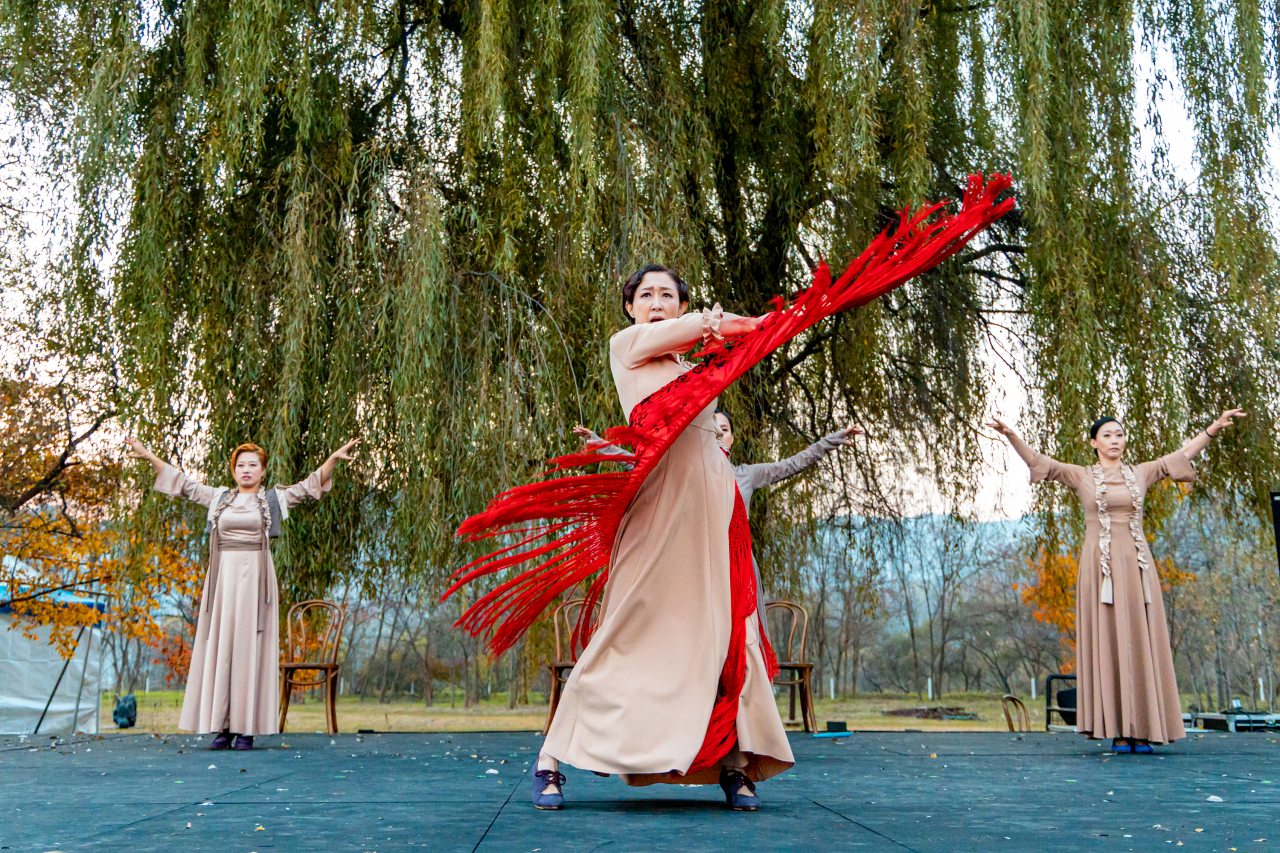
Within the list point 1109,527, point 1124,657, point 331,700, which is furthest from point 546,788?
point 331,700

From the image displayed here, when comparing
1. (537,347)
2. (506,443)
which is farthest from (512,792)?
(537,347)

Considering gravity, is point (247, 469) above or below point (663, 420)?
above

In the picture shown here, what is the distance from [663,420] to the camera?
8.57 feet

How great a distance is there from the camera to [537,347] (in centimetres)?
549

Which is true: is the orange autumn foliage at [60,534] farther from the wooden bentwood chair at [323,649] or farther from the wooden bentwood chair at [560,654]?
the wooden bentwood chair at [560,654]

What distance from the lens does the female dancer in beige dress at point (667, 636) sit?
2529mm

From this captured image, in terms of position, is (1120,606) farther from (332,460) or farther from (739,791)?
(332,460)

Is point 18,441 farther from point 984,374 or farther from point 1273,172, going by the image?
point 1273,172

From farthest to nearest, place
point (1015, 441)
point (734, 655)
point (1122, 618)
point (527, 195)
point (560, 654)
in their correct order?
point (560, 654), point (527, 195), point (1015, 441), point (1122, 618), point (734, 655)

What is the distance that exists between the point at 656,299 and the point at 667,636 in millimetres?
910

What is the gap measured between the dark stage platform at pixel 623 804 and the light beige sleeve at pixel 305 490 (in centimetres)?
122

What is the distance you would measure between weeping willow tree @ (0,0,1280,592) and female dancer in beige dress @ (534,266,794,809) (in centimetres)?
259

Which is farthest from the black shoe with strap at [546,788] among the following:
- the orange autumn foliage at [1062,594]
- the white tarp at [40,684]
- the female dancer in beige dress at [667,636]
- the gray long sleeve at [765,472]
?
the white tarp at [40,684]

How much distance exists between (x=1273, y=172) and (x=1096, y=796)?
175 inches
